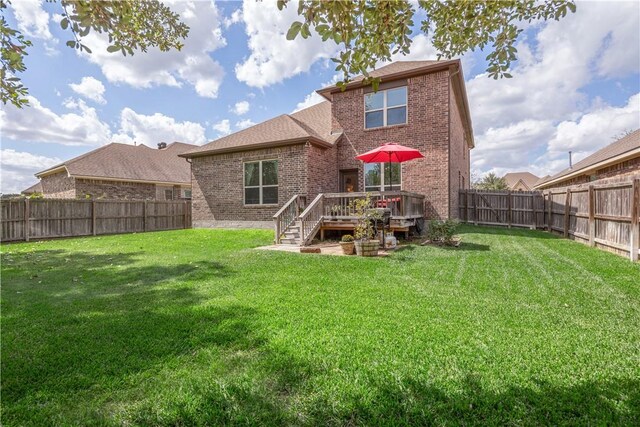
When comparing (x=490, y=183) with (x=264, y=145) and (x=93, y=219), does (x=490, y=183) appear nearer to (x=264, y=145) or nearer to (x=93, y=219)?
(x=264, y=145)

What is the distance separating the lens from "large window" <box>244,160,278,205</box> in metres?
13.4

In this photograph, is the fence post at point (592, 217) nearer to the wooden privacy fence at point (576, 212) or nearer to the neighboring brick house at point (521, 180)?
the wooden privacy fence at point (576, 212)

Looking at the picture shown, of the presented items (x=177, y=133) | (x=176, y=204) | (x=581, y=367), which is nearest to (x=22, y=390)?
(x=581, y=367)

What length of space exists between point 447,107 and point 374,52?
10.5 meters

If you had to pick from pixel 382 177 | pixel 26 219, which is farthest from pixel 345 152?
pixel 26 219

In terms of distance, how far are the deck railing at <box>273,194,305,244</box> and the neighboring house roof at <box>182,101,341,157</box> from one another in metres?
2.52

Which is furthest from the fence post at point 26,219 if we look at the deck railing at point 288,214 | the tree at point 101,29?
the tree at point 101,29

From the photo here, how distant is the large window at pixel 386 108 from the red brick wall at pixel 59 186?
1938 centimetres

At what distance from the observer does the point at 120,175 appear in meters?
21.4

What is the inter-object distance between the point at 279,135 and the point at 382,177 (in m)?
4.80

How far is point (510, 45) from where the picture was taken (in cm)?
320

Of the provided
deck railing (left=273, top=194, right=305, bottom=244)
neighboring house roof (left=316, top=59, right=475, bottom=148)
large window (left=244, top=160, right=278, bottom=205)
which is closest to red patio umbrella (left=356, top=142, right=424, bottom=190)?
neighboring house roof (left=316, top=59, right=475, bottom=148)

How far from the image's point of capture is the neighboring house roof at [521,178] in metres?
Answer: 55.9

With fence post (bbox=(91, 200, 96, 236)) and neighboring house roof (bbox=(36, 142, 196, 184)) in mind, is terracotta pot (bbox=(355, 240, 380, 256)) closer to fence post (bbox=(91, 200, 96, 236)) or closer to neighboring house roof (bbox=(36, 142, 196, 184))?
fence post (bbox=(91, 200, 96, 236))
